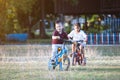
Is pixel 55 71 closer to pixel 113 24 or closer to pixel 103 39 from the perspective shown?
pixel 103 39

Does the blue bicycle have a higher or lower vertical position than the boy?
lower

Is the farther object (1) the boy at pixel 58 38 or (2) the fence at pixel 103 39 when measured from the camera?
(2) the fence at pixel 103 39

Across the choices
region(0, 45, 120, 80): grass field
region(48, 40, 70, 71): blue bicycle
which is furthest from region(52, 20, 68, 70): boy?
region(0, 45, 120, 80): grass field

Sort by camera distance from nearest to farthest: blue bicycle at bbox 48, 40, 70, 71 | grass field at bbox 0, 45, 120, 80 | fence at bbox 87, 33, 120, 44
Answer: grass field at bbox 0, 45, 120, 80
blue bicycle at bbox 48, 40, 70, 71
fence at bbox 87, 33, 120, 44

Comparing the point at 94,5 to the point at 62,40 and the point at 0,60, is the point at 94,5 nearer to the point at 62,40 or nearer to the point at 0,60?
the point at 0,60

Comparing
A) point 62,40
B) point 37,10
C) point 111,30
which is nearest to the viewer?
point 62,40

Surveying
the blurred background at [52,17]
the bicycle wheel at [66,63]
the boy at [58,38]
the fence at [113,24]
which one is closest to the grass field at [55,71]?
the bicycle wheel at [66,63]

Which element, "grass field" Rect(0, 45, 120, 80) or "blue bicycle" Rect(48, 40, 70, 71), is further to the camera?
"blue bicycle" Rect(48, 40, 70, 71)

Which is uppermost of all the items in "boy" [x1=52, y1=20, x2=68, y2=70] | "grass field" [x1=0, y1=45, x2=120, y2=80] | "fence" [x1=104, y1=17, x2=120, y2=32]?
"boy" [x1=52, y1=20, x2=68, y2=70]

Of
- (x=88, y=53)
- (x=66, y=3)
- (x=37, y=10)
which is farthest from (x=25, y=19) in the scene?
(x=88, y=53)

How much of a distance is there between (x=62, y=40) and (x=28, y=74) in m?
2.01

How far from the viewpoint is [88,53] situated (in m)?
24.1

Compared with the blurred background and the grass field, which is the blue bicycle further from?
the blurred background

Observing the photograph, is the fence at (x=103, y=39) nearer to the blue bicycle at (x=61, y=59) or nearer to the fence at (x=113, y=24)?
the fence at (x=113, y=24)
